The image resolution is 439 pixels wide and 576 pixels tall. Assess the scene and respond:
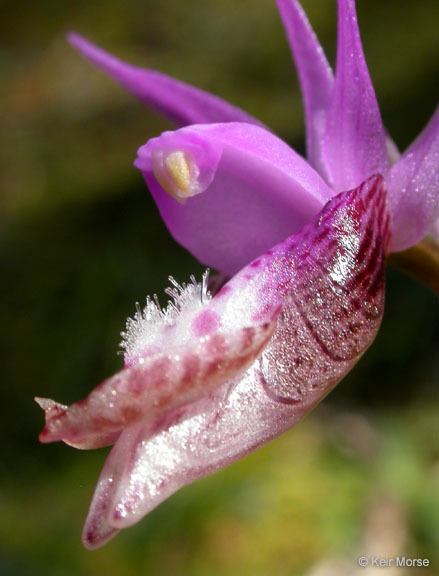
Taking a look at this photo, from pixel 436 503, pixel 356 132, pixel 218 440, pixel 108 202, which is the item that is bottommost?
pixel 436 503

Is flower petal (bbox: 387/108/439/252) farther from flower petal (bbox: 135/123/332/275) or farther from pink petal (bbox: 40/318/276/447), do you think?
pink petal (bbox: 40/318/276/447)

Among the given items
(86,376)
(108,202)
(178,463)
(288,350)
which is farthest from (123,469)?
(108,202)

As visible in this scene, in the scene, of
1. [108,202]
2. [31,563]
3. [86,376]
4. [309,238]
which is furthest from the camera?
[108,202]

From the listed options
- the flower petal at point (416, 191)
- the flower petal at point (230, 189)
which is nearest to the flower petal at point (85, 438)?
the flower petal at point (230, 189)

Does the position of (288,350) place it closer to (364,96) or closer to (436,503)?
(364,96)

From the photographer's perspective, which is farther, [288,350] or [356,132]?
[356,132]

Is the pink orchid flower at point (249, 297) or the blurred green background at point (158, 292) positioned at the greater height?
the pink orchid flower at point (249, 297)

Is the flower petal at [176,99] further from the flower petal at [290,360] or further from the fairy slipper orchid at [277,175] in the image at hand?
the flower petal at [290,360]
